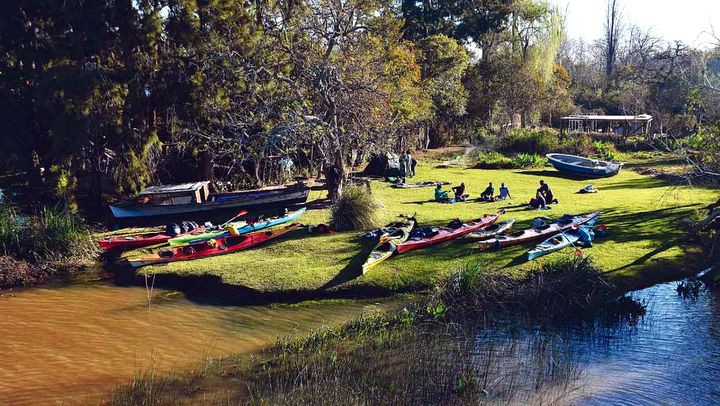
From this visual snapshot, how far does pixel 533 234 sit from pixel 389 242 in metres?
3.65

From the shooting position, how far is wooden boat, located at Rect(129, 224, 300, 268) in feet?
48.4

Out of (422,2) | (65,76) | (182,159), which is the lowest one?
(182,159)

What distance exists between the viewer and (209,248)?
15.4 meters

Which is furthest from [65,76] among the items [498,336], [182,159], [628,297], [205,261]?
[628,297]

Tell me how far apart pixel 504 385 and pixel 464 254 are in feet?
19.0

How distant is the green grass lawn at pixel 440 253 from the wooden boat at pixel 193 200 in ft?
6.43

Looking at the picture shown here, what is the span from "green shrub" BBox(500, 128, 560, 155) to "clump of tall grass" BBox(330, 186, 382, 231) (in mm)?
22454

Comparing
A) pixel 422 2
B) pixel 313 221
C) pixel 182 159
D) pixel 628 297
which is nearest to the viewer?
pixel 628 297

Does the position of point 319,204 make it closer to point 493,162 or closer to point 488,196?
point 488,196

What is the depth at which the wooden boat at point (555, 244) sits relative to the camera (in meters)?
13.0

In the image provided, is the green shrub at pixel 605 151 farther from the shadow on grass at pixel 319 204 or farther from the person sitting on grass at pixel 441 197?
the shadow on grass at pixel 319 204

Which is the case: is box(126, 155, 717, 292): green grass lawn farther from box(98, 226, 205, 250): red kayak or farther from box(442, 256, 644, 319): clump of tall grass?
box(98, 226, 205, 250): red kayak

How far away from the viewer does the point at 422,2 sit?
45438 mm

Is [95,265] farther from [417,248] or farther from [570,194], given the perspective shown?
[570,194]
